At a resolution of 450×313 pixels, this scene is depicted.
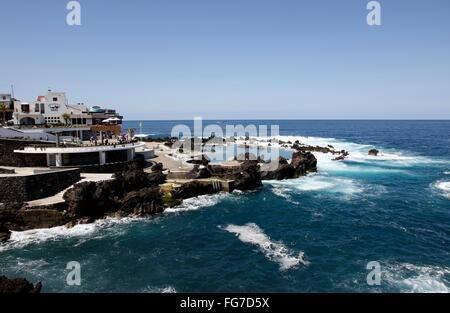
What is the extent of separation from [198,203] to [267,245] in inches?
634

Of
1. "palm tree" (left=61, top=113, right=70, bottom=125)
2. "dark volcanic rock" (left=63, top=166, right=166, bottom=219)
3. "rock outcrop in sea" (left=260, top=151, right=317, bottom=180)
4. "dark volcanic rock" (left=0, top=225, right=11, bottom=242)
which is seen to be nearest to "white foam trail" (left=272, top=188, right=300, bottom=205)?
"rock outcrop in sea" (left=260, top=151, right=317, bottom=180)

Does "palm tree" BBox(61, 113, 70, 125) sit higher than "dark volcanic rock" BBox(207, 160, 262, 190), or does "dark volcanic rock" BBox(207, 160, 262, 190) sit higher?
"palm tree" BBox(61, 113, 70, 125)

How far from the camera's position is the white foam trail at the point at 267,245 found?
28.2m

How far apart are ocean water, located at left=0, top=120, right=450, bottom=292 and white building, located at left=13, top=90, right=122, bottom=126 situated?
1726 inches

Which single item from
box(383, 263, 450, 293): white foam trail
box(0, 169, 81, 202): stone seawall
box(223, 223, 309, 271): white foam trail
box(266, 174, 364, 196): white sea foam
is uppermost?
box(0, 169, 81, 202): stone seawall

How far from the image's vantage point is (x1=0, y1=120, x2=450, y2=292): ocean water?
24.9 metres

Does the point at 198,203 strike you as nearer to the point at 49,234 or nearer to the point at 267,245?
the point at 267,245

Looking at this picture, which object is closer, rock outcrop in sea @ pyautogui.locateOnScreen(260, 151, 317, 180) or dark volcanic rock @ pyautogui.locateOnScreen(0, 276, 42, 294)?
dark volcanic rock @ pyautogui.locateOnScreen(0, 276, 42, 294)

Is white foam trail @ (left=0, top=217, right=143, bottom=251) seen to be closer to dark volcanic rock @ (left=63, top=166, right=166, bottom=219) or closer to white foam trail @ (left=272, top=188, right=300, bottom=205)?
dark volcanic rock @ (left=63, top=166, right=166, bottom=219)

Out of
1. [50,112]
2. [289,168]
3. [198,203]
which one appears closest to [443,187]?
[289,168]

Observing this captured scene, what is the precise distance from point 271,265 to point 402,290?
1054 centimetres

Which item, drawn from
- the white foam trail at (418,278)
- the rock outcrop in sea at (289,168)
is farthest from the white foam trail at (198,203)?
the white foam trail at (418,278)
